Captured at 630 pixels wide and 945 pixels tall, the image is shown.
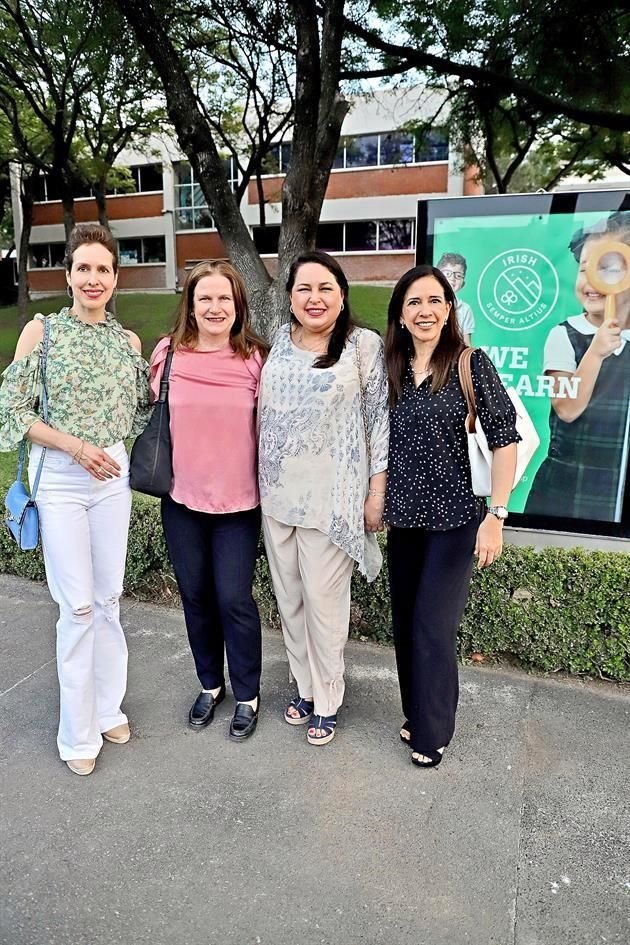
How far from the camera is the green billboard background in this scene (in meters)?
3.69

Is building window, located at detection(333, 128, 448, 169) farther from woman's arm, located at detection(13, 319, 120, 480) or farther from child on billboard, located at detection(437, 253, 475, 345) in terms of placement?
woman's arm, located at detection(13, 319, 120, 480)

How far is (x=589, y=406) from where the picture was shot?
372cm

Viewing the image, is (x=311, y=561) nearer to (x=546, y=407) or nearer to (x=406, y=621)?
(x=406, y=621)

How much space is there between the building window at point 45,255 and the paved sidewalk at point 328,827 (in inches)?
1215

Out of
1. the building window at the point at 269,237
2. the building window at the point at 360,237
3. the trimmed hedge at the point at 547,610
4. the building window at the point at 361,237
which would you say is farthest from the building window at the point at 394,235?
the trimmed hedge at the point at 547,610

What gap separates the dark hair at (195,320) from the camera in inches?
106

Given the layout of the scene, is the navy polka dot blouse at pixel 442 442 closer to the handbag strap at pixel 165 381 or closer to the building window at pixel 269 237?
the handbag strap at pixel 165 381

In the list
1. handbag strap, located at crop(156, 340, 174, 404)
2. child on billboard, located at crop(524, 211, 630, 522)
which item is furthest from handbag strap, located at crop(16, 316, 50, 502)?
child on billboard, located at crop(524, 211, 630, 522)

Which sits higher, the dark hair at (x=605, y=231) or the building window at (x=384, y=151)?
the building window at (x=384, y=151)

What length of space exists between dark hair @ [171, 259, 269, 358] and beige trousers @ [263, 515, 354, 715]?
679mm

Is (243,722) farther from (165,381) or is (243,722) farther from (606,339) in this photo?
(606,339)

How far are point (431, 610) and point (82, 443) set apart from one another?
1.37 meters

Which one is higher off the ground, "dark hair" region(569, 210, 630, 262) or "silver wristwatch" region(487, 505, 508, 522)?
"dark hair" region(569, 210, 630, 262)

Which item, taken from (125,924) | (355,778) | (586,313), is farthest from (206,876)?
(586,313)
